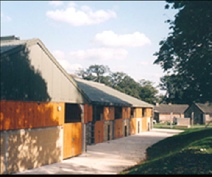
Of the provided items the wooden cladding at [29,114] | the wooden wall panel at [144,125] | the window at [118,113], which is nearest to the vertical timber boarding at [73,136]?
the wooden cladding at [29,114]

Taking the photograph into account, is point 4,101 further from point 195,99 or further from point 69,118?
point 195,99

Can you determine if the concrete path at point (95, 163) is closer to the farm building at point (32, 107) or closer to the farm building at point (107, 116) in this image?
the farm building at point (32, 107)

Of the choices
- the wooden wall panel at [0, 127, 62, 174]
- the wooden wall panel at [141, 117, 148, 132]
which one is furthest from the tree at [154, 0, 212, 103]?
the wooden wall panel at [141, 117, 148, 132]

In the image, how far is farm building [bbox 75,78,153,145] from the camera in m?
25.9

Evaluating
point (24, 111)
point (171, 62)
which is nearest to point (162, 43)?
point (171, 62)

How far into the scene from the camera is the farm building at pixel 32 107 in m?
13.0

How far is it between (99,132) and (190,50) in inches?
495

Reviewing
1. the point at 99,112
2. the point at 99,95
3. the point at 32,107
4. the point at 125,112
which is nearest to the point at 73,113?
the point at 32,107

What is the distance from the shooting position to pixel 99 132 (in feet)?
91.2

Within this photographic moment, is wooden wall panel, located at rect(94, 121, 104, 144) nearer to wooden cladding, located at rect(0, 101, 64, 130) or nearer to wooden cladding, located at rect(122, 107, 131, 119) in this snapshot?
wooden cladding, located at rect(122, 107, 131, 119)

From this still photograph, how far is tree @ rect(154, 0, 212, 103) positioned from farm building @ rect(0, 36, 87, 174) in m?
8.15

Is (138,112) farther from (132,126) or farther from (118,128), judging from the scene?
(118,128)

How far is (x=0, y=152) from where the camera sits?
41.4 feet

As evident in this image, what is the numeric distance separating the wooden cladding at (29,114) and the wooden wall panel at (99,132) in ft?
32.3
